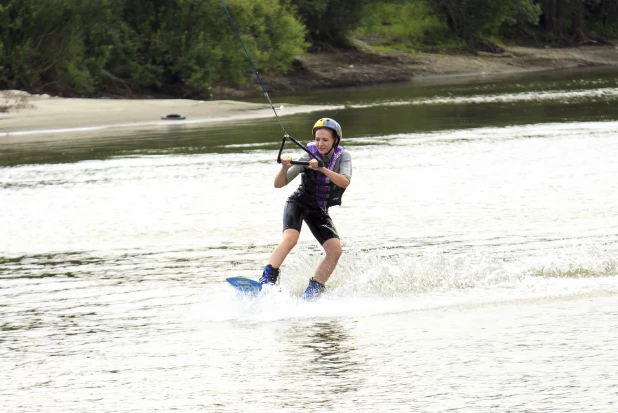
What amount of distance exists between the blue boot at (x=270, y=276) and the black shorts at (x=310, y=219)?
0.43 m

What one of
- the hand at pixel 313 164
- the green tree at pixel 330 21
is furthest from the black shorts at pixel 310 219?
the green tree at pixel 330 21

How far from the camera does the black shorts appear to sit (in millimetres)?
8969

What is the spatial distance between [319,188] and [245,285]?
1.02m

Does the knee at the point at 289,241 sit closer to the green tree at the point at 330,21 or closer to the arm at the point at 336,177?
the arm at the point at 336,177

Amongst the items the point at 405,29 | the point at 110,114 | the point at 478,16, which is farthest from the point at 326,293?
the point at 478,16

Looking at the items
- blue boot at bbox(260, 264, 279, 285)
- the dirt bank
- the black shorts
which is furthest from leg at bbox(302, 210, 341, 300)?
the dirt bank

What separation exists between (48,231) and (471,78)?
4656 cm

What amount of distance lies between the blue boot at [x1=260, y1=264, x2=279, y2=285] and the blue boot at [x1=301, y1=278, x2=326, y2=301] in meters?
0.34

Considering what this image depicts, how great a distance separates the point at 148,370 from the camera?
6.91 metres

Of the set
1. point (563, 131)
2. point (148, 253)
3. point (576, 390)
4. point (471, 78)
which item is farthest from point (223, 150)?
point (471, 78)

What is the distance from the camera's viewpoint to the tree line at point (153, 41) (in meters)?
44.5

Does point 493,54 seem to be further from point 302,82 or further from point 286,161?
point 286,161

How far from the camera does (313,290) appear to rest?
29.3ft

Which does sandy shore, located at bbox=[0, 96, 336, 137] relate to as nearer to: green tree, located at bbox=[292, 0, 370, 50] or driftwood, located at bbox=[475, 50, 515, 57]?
green tree, located at bbox=[292, 0, 370, 50]
